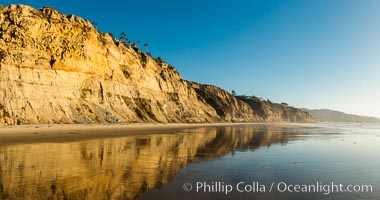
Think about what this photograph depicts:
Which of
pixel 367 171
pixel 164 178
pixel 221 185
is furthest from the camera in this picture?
pixel 367 171

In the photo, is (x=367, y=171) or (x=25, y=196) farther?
(x=367, y=171)

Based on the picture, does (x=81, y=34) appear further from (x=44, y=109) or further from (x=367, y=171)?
(x=367, y=171)

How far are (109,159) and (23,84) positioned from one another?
33.4 m

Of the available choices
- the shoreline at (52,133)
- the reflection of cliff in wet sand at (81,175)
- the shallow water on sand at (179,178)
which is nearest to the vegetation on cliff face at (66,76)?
the shoreline at (52,133)

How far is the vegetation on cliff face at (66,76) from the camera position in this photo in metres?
40.2

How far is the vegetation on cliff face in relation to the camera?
1585 inches

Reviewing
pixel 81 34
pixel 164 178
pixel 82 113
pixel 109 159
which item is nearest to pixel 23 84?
pixel 82 113

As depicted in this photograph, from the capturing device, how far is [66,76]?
158 ft

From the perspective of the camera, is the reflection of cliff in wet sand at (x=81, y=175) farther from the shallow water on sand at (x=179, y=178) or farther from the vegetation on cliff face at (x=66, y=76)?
the vegetation on cliff face at (x=66, y=76)

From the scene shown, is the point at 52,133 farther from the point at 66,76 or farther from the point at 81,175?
the point at 81,175

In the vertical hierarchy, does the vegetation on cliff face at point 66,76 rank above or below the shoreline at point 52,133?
above

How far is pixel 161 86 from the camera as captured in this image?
81.6 m

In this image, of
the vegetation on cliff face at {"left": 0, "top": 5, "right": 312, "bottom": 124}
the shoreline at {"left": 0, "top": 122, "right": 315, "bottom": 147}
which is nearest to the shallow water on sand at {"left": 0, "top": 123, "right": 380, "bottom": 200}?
the shoreline at {"left": 0, "top": 122, "right": 315, "bottom": 147}

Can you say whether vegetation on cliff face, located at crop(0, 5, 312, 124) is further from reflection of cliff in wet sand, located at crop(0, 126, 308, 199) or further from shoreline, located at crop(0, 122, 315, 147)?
reflection of cliff in wet sand, located at crop(0, 126, 308, 199)
